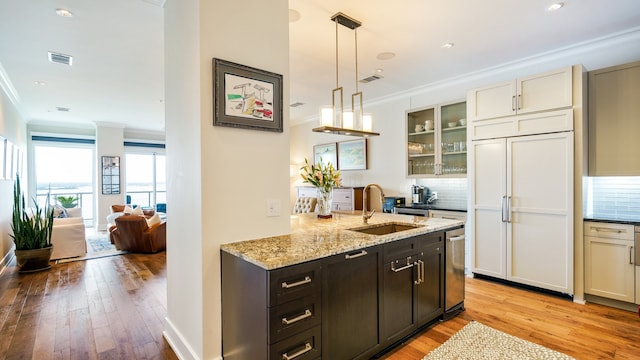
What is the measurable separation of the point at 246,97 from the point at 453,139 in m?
3.57

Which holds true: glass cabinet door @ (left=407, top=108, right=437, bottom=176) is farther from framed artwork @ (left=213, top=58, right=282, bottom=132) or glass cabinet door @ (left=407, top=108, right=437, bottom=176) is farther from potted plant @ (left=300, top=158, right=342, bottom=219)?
framed artwork @ (left=213, top=58, right=282, bottom=132)

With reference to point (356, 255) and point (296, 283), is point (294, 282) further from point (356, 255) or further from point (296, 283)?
point (356, 255)

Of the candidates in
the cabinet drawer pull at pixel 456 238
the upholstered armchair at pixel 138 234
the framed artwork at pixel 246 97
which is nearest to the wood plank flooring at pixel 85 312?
the upholstered armchair at pixel 138 234

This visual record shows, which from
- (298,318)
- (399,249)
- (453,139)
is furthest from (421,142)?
(298,318)

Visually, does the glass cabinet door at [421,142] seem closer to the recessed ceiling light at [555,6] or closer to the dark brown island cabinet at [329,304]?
the recessed ceiling light at [555,6]

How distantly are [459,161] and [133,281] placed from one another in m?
4.94

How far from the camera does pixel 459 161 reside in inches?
179

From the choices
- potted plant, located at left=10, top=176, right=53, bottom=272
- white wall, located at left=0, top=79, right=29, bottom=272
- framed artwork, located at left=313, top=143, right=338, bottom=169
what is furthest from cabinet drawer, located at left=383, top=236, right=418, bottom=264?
white wall, located at left=0, top=79, right=29, bottom=272

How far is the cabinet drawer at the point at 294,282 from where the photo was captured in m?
1.61

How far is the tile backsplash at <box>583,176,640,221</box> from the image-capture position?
3361mm

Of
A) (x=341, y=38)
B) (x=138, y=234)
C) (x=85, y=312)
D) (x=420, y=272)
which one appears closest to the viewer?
(x=420, y=272)

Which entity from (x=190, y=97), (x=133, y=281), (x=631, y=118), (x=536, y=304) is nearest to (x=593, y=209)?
(x=631, y=118)

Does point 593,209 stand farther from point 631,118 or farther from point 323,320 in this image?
point 323,320

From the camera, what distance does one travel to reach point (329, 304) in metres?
1.87
